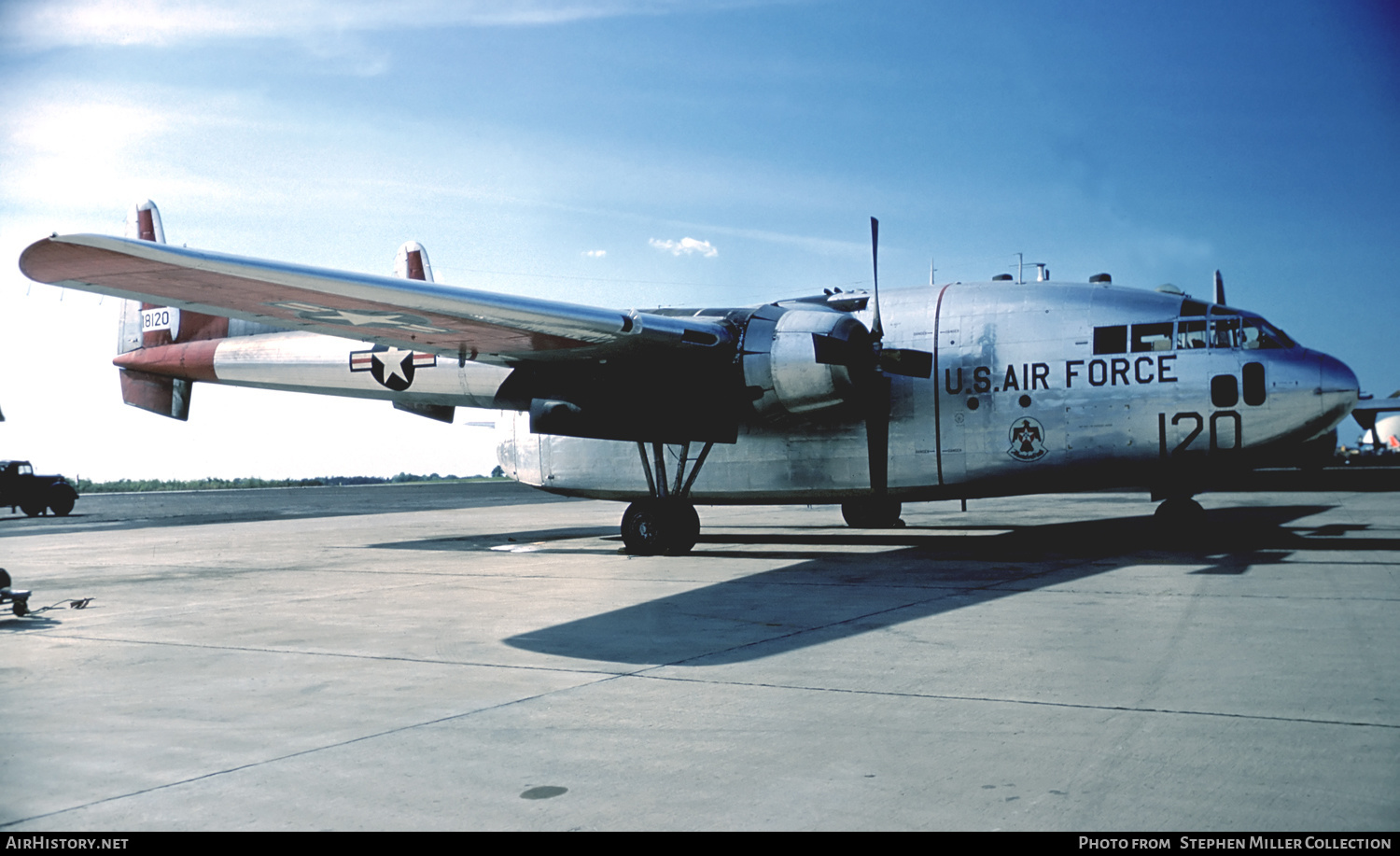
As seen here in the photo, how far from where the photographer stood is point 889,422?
14.7 metres

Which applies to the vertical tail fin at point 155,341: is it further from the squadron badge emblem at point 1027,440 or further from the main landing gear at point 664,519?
the squadron badge emblem at point 1027,440

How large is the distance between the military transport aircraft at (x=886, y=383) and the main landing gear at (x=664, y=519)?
3cm

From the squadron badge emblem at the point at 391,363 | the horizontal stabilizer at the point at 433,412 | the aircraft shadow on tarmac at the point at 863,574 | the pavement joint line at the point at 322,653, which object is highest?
the squadron badge emblem at the point at 391,363

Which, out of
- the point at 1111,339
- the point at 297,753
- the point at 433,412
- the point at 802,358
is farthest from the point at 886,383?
the point at 297,753

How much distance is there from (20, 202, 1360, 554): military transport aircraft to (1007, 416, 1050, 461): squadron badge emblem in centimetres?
2

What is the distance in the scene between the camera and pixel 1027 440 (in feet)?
45.6

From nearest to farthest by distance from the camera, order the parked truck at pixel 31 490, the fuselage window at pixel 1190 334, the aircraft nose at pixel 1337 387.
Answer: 1. the aircraft nose at pixel 1337 387
2. the fuselage window at pixel 1190 334
3. the parked truck at pixel 31 490

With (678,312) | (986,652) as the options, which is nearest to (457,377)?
(678,312)

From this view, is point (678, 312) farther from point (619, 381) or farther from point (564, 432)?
point (564, 432)

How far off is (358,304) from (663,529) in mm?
5837

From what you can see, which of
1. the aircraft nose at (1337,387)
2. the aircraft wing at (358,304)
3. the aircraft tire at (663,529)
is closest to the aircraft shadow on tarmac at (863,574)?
the aircraft tire at (663,529)

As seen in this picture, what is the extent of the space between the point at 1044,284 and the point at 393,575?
32.8ft

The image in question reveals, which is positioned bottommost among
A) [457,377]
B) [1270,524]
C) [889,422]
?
[1270,524]

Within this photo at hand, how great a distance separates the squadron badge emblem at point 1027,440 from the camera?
45.3 ft
